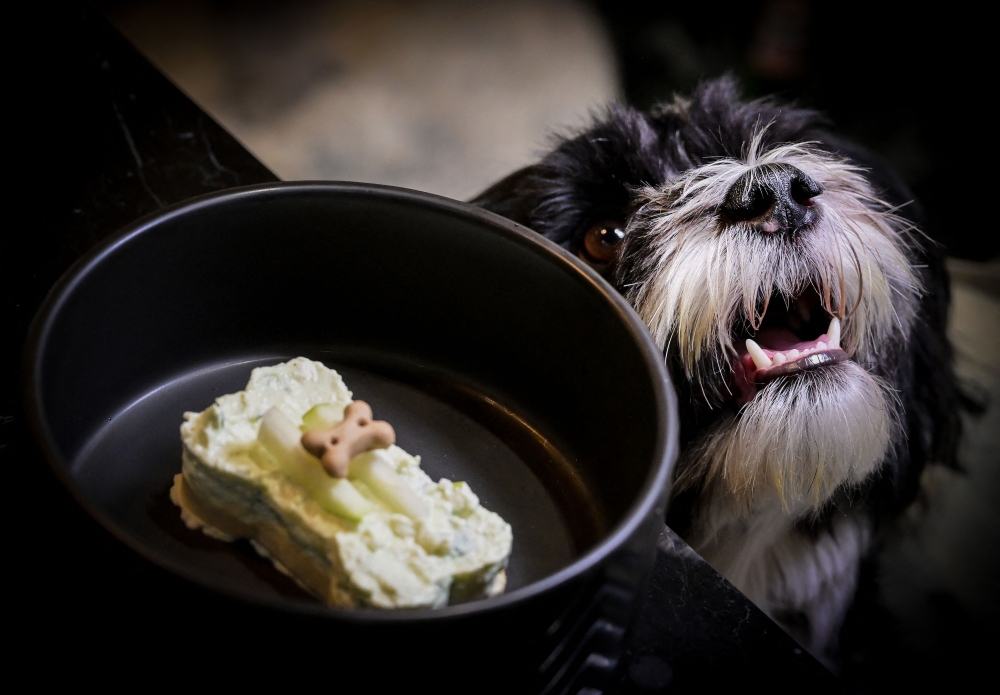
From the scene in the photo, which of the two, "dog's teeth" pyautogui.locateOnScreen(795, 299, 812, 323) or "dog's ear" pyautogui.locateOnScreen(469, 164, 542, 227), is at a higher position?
"dog's ear" pyautogui.locateOnScreen(469, 164, 542, 227)

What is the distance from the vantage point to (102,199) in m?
1.08

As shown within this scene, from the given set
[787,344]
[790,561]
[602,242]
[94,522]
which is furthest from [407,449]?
[790,561]

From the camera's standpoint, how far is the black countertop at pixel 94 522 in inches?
20.3

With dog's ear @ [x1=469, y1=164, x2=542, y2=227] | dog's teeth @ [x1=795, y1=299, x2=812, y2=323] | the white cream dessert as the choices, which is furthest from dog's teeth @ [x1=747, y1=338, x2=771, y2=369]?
the white cream dessert

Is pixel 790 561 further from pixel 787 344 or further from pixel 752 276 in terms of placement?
pixel 752 276

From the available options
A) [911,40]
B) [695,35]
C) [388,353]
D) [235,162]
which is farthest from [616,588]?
[695,35]

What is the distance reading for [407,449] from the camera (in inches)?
31.0

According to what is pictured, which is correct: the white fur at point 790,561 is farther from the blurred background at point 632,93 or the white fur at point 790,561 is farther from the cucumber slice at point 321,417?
the cucumber slice at point 321,417

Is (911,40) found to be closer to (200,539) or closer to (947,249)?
(947,249)

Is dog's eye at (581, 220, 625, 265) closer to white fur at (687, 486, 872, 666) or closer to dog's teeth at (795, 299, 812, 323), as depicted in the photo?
dog's teeth at (795, 299, 812, 323)

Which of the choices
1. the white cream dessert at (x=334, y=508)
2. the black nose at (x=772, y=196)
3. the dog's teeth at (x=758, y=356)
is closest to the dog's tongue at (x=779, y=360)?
the dog's teeth at (x=758, y=356)

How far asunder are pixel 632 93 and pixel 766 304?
1404 millimetres

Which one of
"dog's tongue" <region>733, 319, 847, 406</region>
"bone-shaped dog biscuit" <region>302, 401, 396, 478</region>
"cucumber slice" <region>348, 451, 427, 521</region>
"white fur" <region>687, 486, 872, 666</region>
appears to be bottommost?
"white fur" <region>687, 486, 872, 666</region>

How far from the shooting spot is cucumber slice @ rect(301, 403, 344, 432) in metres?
0.69
